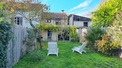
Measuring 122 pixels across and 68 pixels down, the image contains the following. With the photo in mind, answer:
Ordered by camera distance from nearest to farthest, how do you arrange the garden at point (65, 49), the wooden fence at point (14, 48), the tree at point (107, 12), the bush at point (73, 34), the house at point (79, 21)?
the garden at point (65, 49) < the wooden fence at point (14, 48) < the tree at point (107, 12) < the bush at point (73, 34) < the house at point (79, 21)

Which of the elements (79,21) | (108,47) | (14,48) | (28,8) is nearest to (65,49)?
(108,47)

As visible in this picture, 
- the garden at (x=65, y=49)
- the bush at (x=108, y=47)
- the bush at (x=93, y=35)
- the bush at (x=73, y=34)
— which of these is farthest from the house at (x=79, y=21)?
the bush at (x=108, y=47)

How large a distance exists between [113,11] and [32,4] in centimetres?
882

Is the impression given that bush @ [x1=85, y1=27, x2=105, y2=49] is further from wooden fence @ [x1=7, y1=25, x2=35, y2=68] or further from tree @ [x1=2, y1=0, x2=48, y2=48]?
wooden fence @ [x1=7, y1=25, x2=35, y2=68]

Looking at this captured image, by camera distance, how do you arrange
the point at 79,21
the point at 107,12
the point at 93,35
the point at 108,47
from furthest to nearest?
the point at 79,21 < the point at 107,12 < the point at 93,35 < the point at 108,47

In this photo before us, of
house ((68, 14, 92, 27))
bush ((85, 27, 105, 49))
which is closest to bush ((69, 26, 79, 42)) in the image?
bush ((85, 27, 105, 49))

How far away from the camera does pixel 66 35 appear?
30062mm

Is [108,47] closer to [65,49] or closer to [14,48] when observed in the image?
[65,49]

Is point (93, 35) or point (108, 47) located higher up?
point (93, 35)

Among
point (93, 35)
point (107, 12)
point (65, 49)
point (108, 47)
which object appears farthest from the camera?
point (107, 12)

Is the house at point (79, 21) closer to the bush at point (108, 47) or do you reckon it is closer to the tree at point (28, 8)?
the tree at point (28, 8)

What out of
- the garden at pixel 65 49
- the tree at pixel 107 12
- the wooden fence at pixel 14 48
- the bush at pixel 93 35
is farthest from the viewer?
the tree at pixel 107 12

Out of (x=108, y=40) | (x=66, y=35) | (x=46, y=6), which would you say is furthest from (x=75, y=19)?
(x=108, y=40)

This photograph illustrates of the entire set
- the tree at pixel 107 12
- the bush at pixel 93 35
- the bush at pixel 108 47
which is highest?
the tree at pixel 107 12
